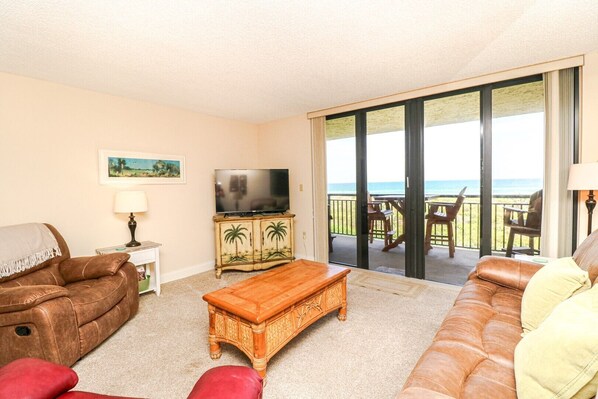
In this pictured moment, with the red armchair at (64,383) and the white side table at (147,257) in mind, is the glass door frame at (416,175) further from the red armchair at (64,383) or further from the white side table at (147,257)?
the red armchair at (64,383)

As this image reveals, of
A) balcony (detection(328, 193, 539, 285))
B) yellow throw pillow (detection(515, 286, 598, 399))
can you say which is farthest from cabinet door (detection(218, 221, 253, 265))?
yellow throw pillow (detection(515, 286, 598, 399))

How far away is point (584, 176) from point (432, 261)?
191 cm

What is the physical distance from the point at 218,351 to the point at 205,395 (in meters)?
1.27

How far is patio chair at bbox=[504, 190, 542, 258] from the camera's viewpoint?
2842 millimetres

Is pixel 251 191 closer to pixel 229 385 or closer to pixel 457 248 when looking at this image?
pixel 457 248

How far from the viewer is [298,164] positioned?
4.47 meters

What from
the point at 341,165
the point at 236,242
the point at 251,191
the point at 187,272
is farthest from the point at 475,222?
the point at 187,272

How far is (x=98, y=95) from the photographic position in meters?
3.12

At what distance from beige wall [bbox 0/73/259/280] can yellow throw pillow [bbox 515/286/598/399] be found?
374 cm

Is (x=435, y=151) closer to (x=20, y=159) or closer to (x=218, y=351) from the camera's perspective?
(x=218, y=351)

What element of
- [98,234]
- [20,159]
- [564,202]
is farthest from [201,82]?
[564,202]

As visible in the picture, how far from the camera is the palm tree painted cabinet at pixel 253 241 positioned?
3.84 m

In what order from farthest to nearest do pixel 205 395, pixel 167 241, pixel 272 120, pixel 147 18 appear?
pixel 272 120, pixel 167 241, pixel 147 18, pixel 205 395

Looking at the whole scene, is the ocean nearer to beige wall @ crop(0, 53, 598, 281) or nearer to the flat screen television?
beige wall @ crop(0, 53, 598, 281)
